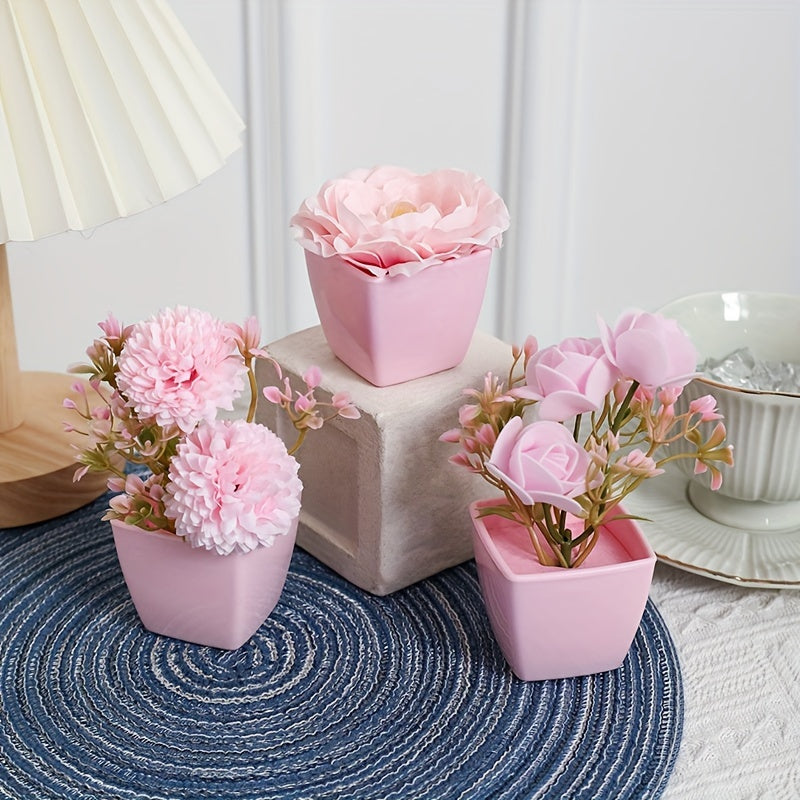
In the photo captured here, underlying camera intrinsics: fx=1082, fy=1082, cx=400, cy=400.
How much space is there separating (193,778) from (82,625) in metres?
0.16

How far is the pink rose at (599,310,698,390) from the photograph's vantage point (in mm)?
581

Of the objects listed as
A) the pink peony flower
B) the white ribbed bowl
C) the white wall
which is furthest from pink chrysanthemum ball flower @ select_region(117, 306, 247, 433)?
the white wall

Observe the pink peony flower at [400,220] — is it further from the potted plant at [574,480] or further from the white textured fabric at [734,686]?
the white textured fabric at [734,686]

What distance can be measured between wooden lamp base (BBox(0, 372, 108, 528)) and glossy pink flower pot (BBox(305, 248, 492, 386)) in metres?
0.23

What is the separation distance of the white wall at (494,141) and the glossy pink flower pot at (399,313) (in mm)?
395

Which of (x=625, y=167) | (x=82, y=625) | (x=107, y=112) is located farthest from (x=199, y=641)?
(x=625, y=167)

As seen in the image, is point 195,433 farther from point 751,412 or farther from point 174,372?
point 751,412

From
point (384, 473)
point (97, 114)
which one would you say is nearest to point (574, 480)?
point (384, 473)

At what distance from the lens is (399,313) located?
656mm

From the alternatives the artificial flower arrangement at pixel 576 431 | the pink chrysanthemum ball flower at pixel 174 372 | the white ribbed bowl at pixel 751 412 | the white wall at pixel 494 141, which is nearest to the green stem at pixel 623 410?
the artificial flower arrangement at pixel 576 431

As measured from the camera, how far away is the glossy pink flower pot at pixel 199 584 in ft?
2.06

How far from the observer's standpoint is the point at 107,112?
2.08 ft

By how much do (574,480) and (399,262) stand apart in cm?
17

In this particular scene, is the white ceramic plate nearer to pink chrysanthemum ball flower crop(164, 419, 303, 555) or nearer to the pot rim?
the pot rim
